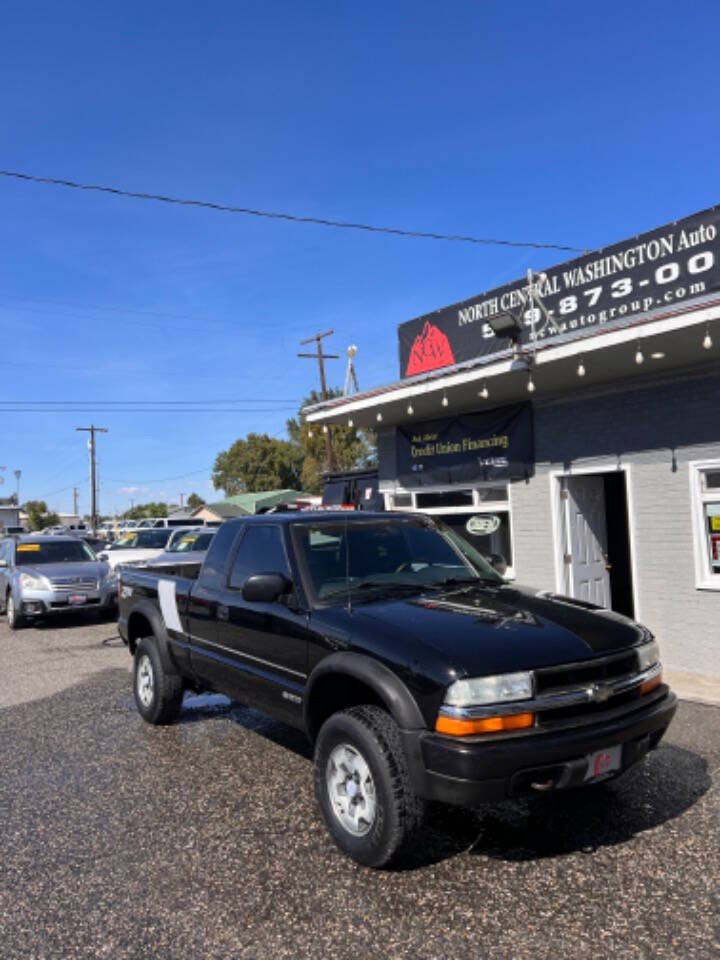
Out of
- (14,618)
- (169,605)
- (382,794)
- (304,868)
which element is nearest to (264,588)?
(382,794)

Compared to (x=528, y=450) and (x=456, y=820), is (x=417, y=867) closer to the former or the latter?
(x=456, y=820)

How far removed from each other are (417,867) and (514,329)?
577 cm

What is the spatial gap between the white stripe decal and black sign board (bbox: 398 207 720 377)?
4486 mm

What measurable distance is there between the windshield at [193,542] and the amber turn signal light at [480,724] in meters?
12.5

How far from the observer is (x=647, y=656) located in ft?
13.1

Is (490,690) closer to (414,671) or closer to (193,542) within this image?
(414,671)

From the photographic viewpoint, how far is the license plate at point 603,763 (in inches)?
138

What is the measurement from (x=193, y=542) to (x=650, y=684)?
13.4 metres

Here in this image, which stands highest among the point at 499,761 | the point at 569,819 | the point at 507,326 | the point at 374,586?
the point at 507,326

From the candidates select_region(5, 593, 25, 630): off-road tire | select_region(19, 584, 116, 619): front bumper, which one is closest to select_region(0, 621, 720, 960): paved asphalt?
select_region(19, 584, 116, 619): front bumper

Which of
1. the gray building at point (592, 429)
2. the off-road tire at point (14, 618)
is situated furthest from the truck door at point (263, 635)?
the off-road tire at point (14, 618)

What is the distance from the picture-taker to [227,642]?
5191mm

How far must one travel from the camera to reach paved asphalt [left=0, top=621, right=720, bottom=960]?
10.3 ft

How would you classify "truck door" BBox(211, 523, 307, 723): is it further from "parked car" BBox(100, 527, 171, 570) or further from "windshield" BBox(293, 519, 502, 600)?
"parked car" BBox(100, 527, 171, 570)
